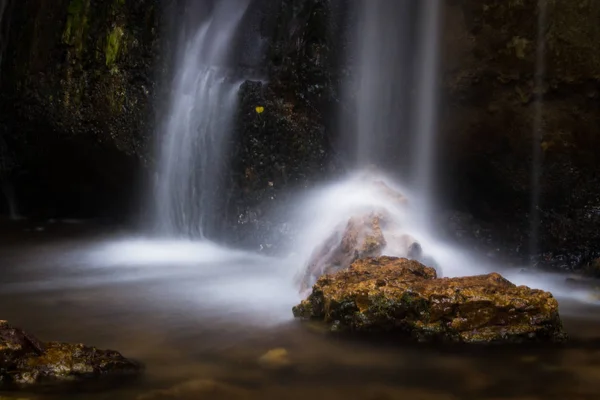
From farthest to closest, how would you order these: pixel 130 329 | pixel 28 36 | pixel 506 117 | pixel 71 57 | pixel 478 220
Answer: pixel 28 36
pixel 71 57
pixel 478 220
pixel 506 117
pixel 130 329

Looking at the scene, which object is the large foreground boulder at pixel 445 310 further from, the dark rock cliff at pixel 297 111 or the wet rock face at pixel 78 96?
the wet rock face at pixel 78 96

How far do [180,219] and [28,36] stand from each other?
414 cm

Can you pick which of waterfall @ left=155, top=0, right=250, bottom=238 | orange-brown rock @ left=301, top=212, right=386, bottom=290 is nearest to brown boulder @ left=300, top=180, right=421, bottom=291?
orange-brown rock @ left=301, top=212, right=386, bottom=290

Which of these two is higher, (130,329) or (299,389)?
(130,329)

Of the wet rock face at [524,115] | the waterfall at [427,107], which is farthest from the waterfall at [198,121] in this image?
the wet rock face at [524,115]

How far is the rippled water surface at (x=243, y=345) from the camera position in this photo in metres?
3.66

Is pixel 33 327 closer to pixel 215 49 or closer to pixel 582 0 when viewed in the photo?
pixel 215 49

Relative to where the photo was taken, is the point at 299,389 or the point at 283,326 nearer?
the point at 299,389

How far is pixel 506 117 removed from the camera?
7309 mm

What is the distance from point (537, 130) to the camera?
283 inches

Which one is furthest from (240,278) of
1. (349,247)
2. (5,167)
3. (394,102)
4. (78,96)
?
(5,167)

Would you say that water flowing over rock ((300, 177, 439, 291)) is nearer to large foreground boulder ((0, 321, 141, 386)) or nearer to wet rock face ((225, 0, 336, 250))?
wet rock face ((225, 0, 336, 250))

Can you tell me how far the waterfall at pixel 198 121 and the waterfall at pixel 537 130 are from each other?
359 cm

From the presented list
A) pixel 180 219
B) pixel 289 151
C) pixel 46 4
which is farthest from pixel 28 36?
pixel 289 151
